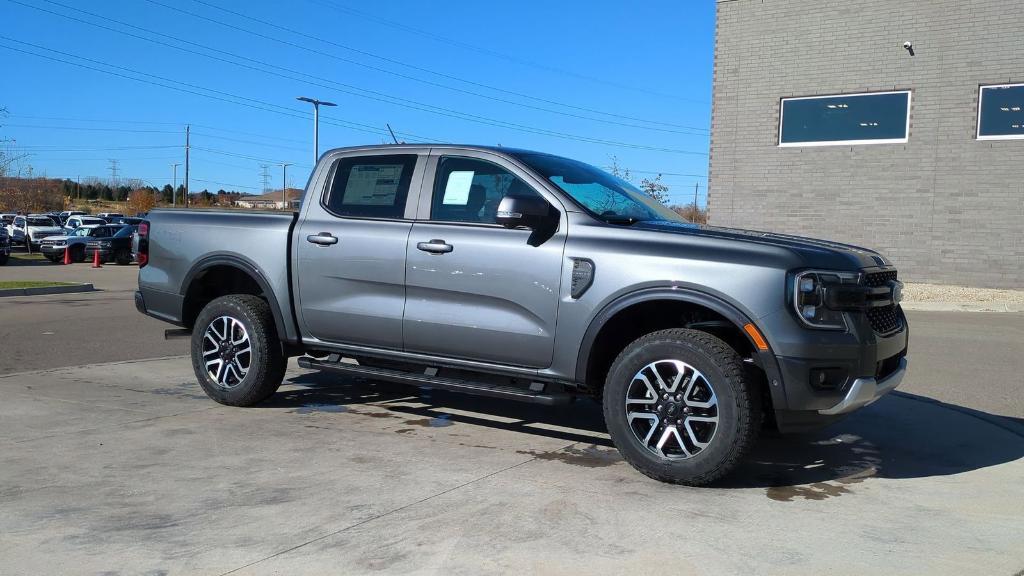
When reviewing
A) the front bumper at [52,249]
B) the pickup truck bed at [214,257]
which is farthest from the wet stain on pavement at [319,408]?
the front bumper at [52,249]

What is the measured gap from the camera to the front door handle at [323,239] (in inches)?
247

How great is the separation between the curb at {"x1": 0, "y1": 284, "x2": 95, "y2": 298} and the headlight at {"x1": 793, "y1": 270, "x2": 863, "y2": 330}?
653 inches

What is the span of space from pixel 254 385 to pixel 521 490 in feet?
9.06

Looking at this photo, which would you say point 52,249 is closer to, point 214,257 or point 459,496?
point 214,257

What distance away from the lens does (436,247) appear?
5.78 metres

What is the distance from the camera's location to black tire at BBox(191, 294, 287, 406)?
260 inches

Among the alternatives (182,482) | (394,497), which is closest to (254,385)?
(182,482)

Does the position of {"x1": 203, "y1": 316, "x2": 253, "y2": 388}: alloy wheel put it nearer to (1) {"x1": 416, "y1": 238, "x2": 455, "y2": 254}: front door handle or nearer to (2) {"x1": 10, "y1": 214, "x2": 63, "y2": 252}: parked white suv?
(1) {"x1": 416, "y1": 238, "x2": 455, "y2": 254}: front door handle

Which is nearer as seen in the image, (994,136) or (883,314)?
(883,314)

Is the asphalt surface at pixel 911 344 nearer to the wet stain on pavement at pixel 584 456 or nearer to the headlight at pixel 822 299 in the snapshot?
the headlight at pixel 822 299

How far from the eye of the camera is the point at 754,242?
4930 mm

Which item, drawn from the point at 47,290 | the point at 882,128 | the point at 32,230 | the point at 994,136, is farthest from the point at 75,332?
the point at 32,230

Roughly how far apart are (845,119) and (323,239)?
18.1 metres

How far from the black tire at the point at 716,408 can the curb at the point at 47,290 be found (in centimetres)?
1570
